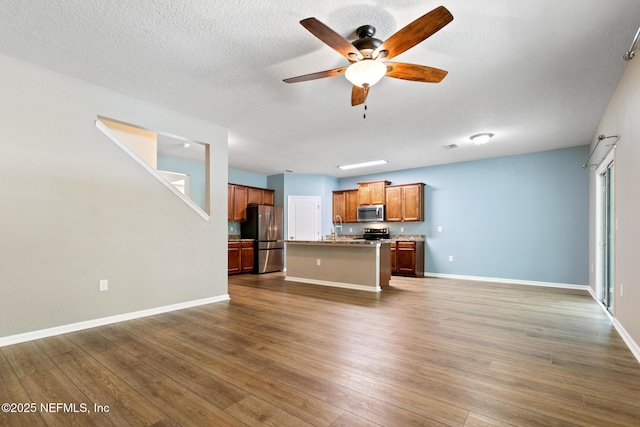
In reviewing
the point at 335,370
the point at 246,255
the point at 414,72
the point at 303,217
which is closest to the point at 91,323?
the point at 335,370

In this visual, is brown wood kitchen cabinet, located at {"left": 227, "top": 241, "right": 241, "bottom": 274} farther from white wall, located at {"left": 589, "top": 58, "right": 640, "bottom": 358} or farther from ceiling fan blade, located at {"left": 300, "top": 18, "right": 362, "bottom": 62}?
white wall, located at {"left": 589, "top": 58, "right": 640, "bottom": 358}

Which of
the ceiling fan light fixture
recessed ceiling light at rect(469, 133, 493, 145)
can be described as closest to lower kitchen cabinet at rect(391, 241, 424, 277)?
recessed ceiling light at rect(469, 133, 493, 145)

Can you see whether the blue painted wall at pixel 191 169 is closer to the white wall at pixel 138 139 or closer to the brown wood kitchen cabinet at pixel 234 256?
the brown wood kitchen cabinet at pixel 234 256

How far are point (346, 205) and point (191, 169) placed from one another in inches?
159

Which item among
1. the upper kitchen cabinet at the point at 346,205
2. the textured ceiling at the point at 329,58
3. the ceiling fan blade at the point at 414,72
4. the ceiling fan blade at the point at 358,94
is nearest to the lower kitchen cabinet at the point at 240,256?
the upper kitchen cabinet at the point at 346,205

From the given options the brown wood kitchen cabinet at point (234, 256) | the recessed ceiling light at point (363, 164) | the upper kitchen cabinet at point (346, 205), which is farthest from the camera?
the upper kitchen cabinet at point (346, 205)

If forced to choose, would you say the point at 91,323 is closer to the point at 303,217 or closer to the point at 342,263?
the point at 342,263

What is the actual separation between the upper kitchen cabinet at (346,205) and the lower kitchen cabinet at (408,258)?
156cm

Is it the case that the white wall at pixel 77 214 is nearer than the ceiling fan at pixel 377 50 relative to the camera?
No

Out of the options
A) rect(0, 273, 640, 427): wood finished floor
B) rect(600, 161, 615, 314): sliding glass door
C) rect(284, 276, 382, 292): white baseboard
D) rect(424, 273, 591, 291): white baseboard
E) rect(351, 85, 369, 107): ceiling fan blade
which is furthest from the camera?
rect(424, 273, 591, 291): white baseboard

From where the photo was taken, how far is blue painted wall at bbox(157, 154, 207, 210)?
630cm

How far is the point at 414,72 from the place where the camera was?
8.35 feet

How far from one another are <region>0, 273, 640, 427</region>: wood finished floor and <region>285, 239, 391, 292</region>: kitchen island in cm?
144

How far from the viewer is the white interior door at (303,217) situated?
8.39 meters
